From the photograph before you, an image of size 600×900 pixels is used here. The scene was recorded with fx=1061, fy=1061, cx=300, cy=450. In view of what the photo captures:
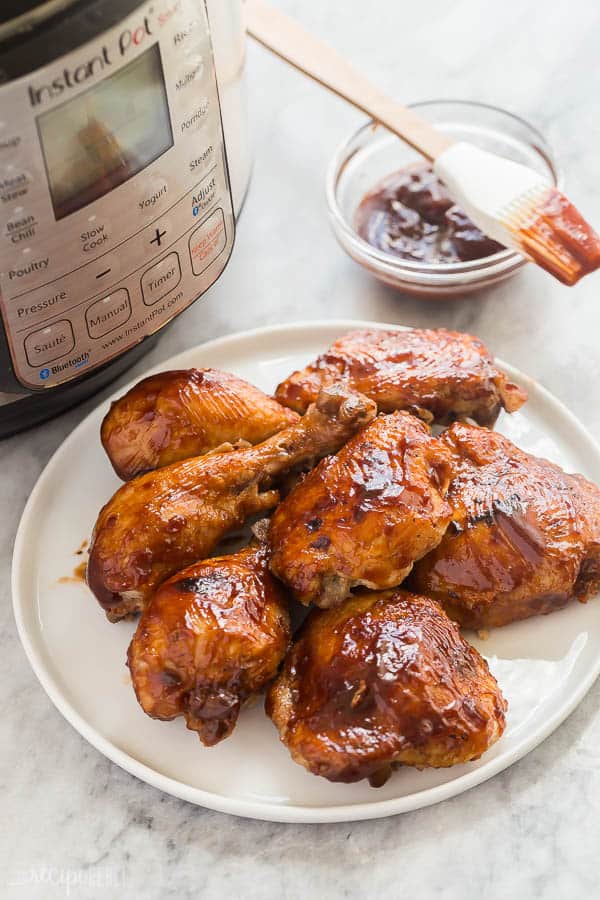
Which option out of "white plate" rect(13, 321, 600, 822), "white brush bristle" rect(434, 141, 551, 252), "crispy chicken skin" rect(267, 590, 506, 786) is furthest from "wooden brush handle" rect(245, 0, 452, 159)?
"crispy chicken skin" rect(267, 590, 506, 786)

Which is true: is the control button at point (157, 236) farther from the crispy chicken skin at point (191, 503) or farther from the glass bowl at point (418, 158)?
the glass bowl at point (418, 158)

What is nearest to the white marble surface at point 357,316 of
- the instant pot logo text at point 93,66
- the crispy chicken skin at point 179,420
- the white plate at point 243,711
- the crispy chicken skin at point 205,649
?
the white plate at point 243,711

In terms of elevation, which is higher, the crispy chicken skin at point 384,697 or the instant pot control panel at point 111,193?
the instant pot control panel at point 111,193

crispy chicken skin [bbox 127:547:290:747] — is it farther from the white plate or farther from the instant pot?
the instant pot

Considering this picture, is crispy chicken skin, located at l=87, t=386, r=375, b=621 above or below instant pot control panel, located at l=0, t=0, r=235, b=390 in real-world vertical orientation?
below

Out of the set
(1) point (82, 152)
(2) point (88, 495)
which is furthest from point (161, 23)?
(2) point (88, 495)

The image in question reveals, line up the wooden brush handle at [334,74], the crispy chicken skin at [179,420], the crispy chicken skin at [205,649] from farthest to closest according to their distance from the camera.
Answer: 1. the wooden brush handle at [334,74]
2. the crispy chicken skin at [179,420]
3. the crispy chicken skin at [205,649]
